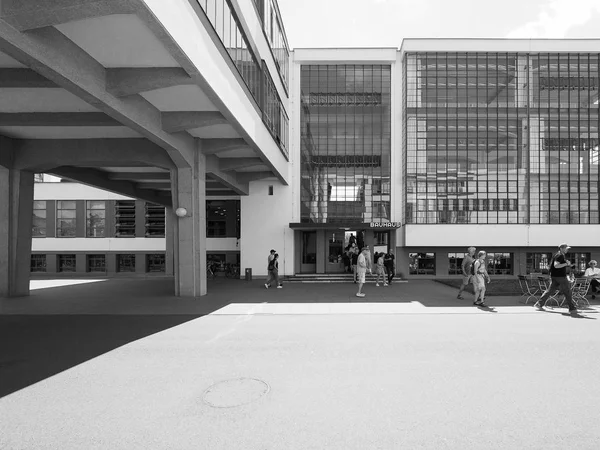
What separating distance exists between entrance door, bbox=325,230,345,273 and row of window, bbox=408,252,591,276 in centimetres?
419

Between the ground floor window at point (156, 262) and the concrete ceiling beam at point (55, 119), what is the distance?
1548 centimetres

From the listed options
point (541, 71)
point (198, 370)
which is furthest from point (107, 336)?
point (541, 71)

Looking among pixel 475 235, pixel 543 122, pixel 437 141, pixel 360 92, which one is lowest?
pixel 475 235

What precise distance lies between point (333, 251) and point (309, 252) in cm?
152

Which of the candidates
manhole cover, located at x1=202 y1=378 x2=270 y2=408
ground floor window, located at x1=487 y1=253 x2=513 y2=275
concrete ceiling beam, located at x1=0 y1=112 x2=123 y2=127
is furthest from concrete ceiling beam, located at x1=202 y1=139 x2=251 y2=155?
ground floor window, located at x1=487 y1=253 x2=513 y2=275

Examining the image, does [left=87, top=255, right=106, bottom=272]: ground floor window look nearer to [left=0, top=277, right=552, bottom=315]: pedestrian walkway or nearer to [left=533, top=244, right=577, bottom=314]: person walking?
[left=0, top=277, right=552, bottom=315]: pedestrian walkway

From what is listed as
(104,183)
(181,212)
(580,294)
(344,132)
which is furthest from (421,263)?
(104,183)

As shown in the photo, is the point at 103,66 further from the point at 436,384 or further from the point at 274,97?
the point at 274,97

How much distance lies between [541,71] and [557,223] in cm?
925

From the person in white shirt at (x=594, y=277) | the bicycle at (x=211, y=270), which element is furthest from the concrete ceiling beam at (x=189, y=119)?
the person in white shirt at (x=594, y=277)

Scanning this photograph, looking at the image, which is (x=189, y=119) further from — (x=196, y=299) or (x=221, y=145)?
(x=196, y=299)

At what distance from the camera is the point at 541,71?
19.8 metres

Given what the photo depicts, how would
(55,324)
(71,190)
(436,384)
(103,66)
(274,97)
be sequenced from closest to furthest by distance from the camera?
(436,384) < (103,66) < (55,324) < (274,97) < (71,190)

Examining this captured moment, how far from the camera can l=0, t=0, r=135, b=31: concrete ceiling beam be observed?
4602mm
